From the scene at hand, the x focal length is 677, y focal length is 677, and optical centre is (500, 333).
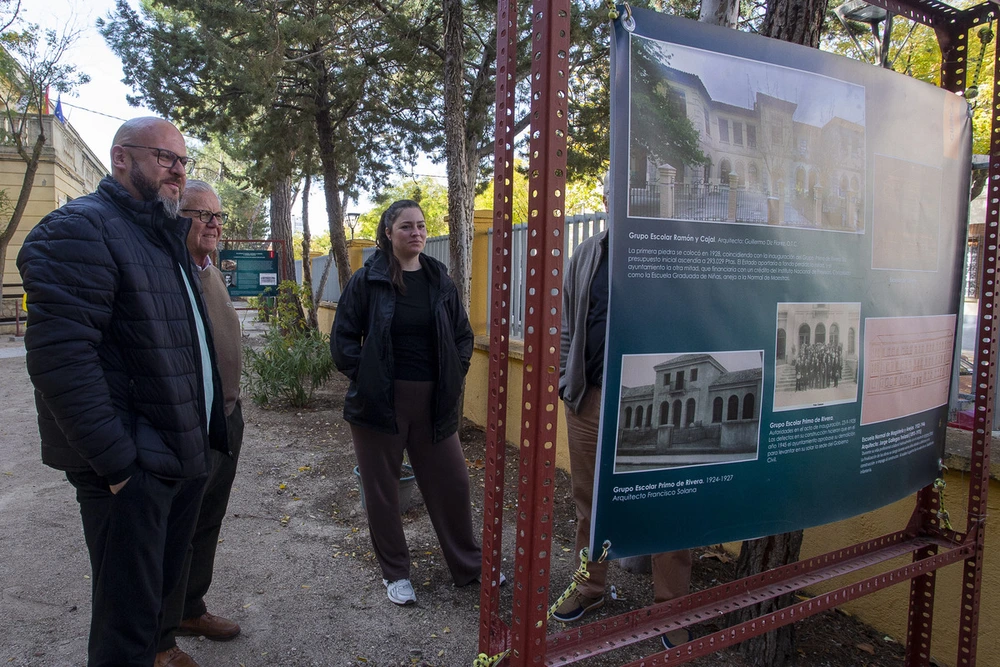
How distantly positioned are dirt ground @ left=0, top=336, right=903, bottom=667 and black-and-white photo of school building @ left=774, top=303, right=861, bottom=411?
4.83 ft

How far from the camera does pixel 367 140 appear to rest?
11.0 metres

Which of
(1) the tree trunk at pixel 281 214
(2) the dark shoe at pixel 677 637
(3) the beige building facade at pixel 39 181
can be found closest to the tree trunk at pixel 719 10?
(2) the dark shoe at pixel 677 637

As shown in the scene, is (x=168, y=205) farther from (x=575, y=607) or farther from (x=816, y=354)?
(x=575, y=607)

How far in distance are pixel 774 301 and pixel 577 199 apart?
1805 centimetres

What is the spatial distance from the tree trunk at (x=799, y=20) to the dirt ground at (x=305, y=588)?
8.31 ft

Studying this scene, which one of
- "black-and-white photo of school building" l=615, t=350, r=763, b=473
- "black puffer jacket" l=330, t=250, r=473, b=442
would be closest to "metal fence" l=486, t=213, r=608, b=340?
"black puffer jacket" l=330, t=250, r=473, b=442

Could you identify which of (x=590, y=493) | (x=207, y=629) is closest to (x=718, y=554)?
(x=590, y=493)

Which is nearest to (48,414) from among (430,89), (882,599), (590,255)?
(590,255)

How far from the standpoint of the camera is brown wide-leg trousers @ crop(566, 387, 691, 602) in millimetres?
2836

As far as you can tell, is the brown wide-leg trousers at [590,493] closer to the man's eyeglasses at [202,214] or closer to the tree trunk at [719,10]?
the man's eyeglasses at [202,214]

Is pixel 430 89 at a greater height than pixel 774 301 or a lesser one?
greater

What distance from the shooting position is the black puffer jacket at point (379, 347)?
10.5ft

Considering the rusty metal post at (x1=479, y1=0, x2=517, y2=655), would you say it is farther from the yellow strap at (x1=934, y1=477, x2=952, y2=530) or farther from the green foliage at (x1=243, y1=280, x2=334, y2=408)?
the green foliage at (x1=243, y1=280, x2=334, y2=408)

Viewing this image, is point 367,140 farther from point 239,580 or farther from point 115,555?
point 115,555
